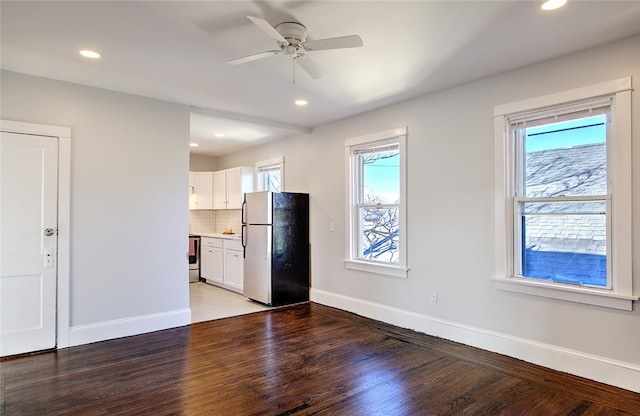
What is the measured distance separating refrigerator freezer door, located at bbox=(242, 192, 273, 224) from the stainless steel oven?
2.02 m

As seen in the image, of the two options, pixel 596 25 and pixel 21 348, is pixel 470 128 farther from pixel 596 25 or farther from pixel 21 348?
pixel 21 348

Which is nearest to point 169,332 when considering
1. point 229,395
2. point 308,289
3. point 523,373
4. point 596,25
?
point 229,395

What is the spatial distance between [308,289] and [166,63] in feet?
12.0

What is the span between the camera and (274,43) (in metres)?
2.86

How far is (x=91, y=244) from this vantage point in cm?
371

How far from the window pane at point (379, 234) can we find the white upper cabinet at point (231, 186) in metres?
2.73

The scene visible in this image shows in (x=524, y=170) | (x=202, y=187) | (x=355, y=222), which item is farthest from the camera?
(x=202, y=187)

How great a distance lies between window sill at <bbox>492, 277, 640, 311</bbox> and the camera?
272cm

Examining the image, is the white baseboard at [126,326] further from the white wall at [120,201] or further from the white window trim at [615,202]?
the white window trim at [615,202]

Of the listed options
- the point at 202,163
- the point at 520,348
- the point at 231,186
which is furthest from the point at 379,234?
the point at 202,163

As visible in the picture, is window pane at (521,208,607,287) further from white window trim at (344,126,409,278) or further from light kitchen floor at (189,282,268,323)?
light kitchen floor at (189,282,268,323)

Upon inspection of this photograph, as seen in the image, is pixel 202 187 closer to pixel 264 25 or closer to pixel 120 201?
pixel 120 201

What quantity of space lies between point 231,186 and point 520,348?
17.7 feet

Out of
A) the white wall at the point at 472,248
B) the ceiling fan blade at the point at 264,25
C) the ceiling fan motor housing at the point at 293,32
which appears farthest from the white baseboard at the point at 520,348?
the ceiling fan blade at the point at 264,25
